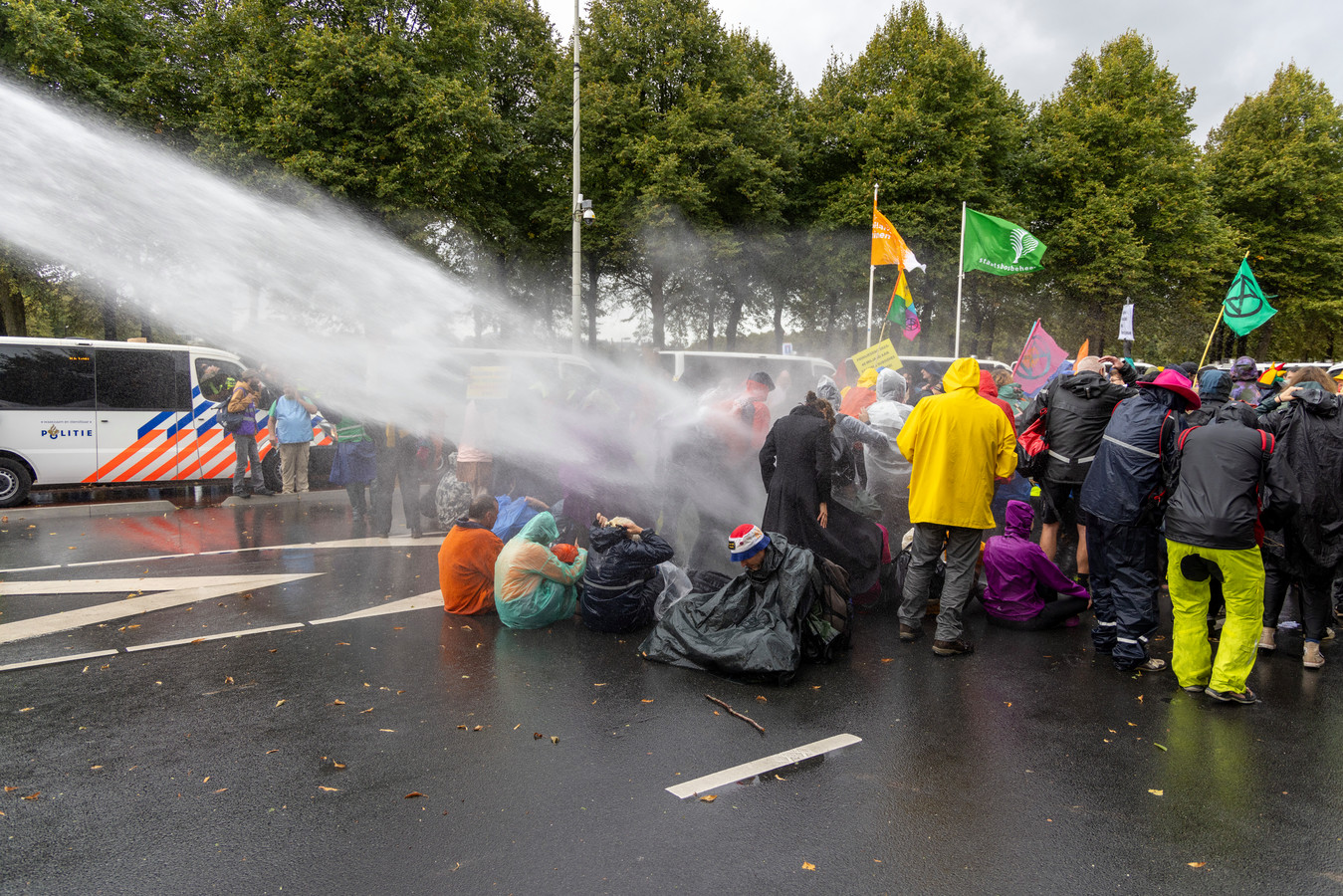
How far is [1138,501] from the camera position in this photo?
16.9ft

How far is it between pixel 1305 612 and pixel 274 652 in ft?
22.5

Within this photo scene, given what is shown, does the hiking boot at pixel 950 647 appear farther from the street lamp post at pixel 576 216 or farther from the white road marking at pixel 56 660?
the street lamp post at pixel 576 216

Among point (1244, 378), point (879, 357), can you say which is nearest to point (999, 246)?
point (879, 357)

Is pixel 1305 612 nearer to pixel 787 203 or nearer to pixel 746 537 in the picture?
pixel 746 537

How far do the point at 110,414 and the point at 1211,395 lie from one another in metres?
13.3

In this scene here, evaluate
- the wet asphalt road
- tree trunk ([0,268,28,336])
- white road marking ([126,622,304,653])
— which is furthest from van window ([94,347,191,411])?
tree trunk ([0,268,28,336])

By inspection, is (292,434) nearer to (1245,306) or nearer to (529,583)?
(529,583)

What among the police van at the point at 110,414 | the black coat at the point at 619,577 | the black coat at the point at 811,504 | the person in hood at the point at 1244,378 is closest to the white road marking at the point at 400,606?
the black coat at the point at 619,577

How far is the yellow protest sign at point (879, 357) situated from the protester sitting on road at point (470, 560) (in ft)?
17.6

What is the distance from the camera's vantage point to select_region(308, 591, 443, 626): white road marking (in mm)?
6215

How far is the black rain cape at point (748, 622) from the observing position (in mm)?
4934

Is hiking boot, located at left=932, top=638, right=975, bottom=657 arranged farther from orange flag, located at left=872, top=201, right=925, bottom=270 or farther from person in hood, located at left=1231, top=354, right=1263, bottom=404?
orange flag, located at left=872, top=201, right=925, bottom=270

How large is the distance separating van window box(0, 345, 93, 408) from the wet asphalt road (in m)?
6.71

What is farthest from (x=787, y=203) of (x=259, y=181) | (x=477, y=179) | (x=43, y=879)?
(x=43, y=879)
